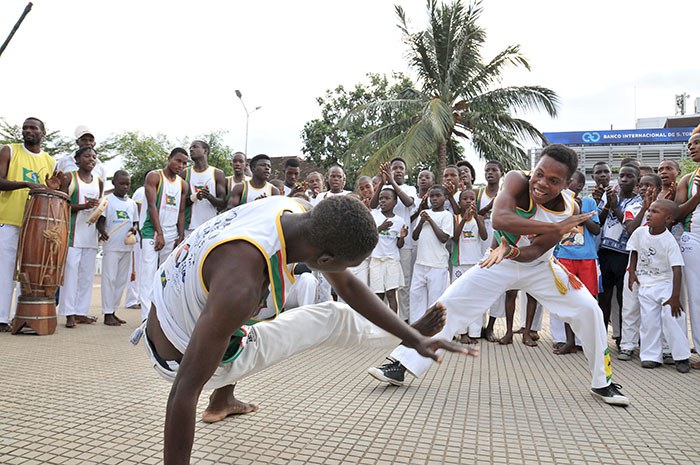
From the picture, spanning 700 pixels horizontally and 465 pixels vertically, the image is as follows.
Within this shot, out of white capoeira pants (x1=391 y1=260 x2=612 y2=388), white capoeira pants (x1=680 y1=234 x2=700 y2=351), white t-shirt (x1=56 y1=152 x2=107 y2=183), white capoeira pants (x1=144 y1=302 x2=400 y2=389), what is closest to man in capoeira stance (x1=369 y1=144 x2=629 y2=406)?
white capoeira pants (x1=391 y1=260 x2=612 y2=388)

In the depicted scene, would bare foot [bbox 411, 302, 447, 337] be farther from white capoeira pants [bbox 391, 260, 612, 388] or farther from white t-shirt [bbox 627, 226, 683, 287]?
white t-shirt [bbox 627, 226, 683, 287]

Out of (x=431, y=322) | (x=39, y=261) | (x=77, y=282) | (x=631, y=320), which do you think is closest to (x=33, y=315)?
(x=39, y=261)

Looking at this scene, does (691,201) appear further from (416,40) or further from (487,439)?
(416,40)

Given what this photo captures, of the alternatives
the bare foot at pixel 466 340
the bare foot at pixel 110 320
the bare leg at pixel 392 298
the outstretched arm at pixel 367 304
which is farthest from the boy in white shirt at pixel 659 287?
the bare foot at pixel 110 320

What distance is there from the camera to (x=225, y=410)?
3404 millimetres

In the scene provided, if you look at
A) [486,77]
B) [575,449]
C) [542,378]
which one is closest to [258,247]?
[575,449]

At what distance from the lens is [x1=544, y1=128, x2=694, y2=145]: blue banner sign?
37091 millimetres

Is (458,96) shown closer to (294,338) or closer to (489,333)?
(489,333)

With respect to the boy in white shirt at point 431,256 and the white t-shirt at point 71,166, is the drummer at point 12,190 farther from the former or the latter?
the boy in white shirt at point 431,256

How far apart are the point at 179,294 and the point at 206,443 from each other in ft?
3.12

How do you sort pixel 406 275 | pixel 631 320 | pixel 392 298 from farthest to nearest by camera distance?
1. pixel 406 275
2. pixel 392 298
3. pixel 631 320

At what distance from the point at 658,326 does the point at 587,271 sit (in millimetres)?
1020

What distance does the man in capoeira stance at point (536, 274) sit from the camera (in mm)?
4086

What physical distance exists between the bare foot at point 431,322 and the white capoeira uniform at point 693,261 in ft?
12.5
